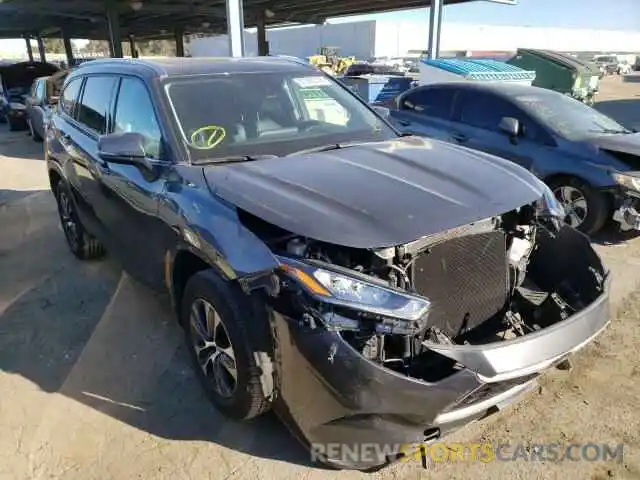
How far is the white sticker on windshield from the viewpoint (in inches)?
149

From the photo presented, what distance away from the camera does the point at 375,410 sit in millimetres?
2094

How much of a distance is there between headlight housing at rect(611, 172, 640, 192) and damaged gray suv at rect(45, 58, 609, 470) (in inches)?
111

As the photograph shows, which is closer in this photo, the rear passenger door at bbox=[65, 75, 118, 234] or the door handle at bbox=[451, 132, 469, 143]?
the rear passenger door at bbox=[65, 75, 118, 234]

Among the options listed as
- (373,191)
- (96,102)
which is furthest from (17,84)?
(373,191)

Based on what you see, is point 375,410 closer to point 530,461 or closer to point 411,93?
point 530,461

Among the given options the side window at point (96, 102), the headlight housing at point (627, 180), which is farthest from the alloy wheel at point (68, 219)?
the headlight housing at point (627, 180)


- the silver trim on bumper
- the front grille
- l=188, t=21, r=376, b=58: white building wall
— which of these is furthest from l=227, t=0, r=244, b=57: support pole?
l=188, t=21, r=376, b=58: white building wall

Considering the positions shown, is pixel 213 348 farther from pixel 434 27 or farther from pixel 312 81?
pixel 434 27

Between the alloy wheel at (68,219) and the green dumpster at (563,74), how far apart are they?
13591mm

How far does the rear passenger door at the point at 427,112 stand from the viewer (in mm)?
7207

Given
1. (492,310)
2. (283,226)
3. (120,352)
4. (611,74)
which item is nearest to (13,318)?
(120,352)

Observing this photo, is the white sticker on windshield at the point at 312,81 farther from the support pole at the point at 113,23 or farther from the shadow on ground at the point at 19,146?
the support pole at the point at 113,23

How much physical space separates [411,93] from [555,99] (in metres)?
2.09

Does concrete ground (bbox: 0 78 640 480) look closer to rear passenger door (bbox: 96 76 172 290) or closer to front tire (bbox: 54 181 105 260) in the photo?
rear passenger door (bbox: 96 76 172 290)
